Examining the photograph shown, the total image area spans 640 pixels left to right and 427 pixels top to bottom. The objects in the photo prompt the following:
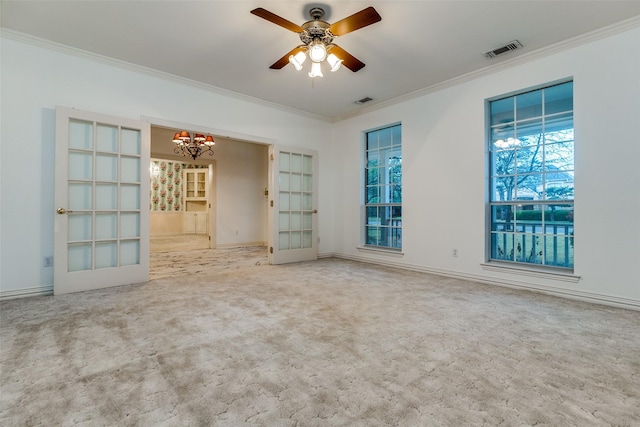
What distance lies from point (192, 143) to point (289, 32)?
4300mm

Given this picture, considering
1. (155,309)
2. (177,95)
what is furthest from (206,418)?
(177,95)

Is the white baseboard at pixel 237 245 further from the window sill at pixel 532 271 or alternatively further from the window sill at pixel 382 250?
the window sill at pixel 532 271

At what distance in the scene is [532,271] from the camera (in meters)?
3.49

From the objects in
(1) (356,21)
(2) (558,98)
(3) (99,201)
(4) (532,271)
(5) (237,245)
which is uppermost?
(1) (356,21)

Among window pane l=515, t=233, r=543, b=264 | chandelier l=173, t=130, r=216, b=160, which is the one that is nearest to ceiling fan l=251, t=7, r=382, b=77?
window pane l=515, t=233, r=543, b=264

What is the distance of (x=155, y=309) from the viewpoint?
2.78 meters

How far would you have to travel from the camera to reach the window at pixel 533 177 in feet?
11.3

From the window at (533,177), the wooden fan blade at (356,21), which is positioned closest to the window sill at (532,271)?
the window at (533,177)

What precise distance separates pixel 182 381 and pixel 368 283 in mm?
2610

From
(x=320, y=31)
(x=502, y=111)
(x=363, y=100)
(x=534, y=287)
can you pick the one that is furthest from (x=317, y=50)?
(x=534, y=287)

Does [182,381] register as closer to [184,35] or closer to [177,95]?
[184,35]

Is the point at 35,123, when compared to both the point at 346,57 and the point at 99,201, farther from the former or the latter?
the point at 346,57

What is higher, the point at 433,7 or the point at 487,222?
the point at 433,7

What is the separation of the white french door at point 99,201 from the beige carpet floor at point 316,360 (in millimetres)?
480
